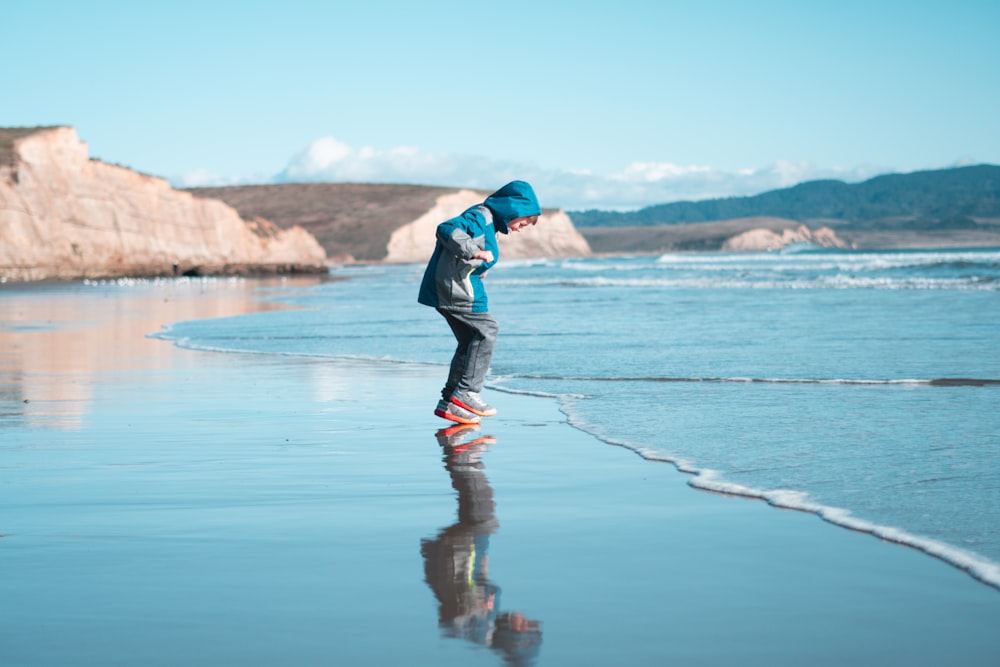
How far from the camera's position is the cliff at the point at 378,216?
130 metres

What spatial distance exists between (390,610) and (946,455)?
3448 millimetres

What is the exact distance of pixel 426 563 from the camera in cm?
362

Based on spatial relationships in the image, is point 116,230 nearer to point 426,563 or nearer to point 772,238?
point 426,563

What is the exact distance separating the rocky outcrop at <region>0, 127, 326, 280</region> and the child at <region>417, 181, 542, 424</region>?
4736 centimetres

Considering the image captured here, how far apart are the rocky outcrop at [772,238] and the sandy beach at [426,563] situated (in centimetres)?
18360

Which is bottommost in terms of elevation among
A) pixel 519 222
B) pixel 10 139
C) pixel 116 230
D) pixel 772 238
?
pixel 519 222

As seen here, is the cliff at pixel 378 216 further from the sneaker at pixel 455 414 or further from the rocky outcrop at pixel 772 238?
the sneaker at pixel 455 414

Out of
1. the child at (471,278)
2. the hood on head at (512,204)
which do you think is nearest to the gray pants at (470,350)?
the child at (471,278)

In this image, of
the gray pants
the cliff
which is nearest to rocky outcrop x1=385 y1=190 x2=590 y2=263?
the cliff

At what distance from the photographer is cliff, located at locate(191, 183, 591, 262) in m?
130

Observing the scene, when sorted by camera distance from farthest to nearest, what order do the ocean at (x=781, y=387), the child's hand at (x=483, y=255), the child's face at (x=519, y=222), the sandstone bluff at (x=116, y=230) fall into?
1. the sandstone bluff at (x=116, y=230)
2. the child's face at (x=519, y=222)
3. the child's hand at (x=483, y=255)
4. the ocean at (x=781, y=387)

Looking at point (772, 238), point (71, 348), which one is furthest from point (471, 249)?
point (772, 238)

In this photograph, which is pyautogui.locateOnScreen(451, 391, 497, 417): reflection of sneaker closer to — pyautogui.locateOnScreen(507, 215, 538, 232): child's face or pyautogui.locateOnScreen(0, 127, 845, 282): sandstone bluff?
pyautogui.locateOnScreen(507, 215, 538, 232): child's face

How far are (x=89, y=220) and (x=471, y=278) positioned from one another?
57.9 metres
